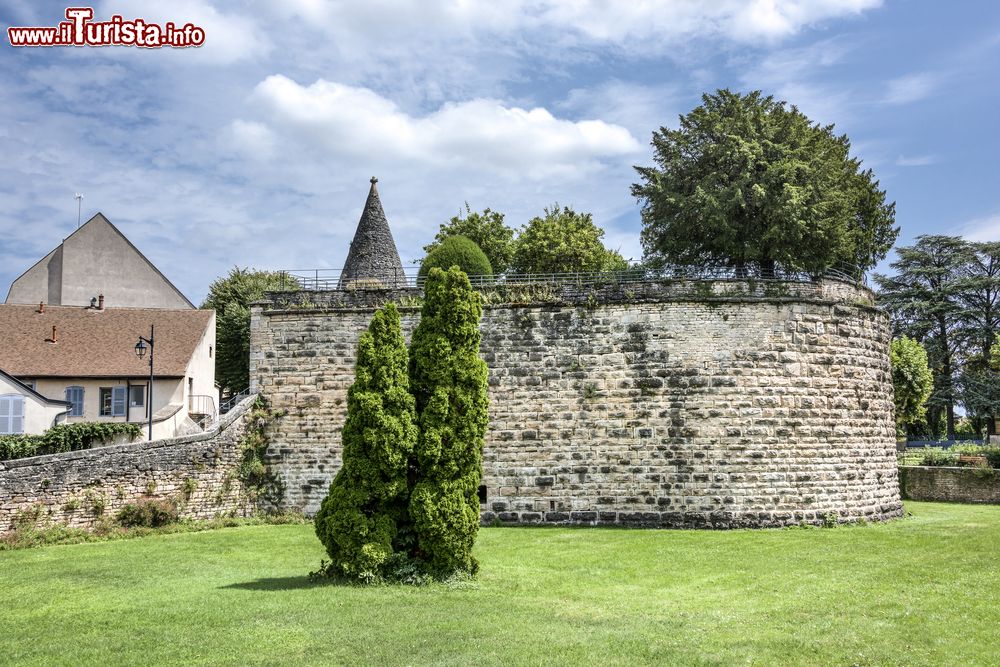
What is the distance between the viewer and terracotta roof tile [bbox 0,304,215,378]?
2478cm

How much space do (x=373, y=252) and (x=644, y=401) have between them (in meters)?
9.89

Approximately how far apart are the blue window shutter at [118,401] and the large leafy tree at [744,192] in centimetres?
1856

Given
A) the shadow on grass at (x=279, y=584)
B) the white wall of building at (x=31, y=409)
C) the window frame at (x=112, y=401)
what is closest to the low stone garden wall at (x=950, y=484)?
the shadow on grass at (x=279, y=584)

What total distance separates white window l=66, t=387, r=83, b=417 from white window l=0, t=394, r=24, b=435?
259 centimetres

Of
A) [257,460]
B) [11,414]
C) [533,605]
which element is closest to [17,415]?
[11,414]

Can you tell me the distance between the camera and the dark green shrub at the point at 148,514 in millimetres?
17734

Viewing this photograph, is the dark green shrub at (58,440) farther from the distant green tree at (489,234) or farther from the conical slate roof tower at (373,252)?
the distant green tree at (489,234)

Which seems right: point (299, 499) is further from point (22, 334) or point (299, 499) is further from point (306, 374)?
point (22, 334)

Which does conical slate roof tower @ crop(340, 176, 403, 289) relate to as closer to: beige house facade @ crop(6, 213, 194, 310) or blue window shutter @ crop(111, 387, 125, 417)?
blue window shutter @ crop(111, 387, 125, 417)

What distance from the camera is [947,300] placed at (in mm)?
45969

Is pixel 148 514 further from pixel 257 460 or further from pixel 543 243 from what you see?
pixel 543 243

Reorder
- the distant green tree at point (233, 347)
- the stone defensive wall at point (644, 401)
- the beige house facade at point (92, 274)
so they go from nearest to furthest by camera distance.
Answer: the stone defensive wall at point (644, 401) → the beige house facade at point (92, 274) → the distant green tree at point (233, 347)

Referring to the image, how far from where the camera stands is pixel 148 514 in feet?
59.0

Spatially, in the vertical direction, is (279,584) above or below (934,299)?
below
